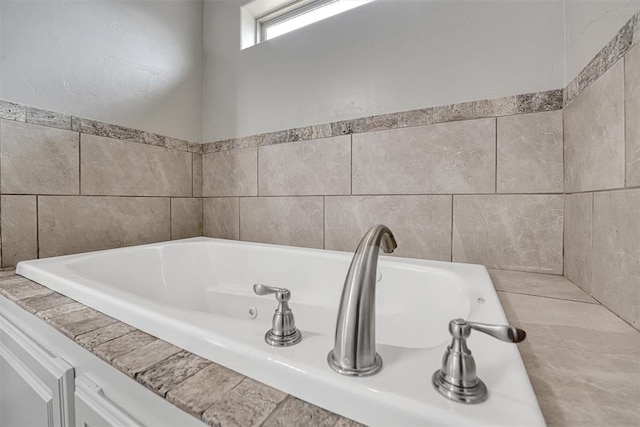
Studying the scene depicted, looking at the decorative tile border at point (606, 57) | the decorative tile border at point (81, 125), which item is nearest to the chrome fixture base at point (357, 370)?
the decorative tile border at point (606, 57)

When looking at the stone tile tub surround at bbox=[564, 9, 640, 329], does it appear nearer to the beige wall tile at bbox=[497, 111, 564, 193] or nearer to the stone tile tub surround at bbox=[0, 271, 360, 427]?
the beige wall tile at bbox=[497, 111, 564, 193]

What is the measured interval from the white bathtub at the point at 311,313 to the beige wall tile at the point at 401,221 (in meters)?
0.15

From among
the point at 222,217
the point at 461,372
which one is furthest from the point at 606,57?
the point at 222,217

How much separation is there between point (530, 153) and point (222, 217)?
5.16 feet

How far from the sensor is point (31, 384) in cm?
66

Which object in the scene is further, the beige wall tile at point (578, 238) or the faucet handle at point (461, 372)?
the beige wall tile at point (578, 238)

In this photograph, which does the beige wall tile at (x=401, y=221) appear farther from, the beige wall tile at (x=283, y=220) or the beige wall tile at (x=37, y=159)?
the beige wall tile at (x=37, y=159)

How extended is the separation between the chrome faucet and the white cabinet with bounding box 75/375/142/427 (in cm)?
34

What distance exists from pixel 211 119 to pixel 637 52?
1.84 m

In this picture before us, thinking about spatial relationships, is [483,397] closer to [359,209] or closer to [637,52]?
[637,52]

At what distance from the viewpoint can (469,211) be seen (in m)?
1.10

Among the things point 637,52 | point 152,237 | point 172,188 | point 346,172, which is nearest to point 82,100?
point 172,188

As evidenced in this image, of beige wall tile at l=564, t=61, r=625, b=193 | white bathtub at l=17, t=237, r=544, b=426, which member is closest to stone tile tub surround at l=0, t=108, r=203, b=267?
white bathtub at l=17, t=237, r=544, b=426

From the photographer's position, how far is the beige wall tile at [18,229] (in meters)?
1.08
